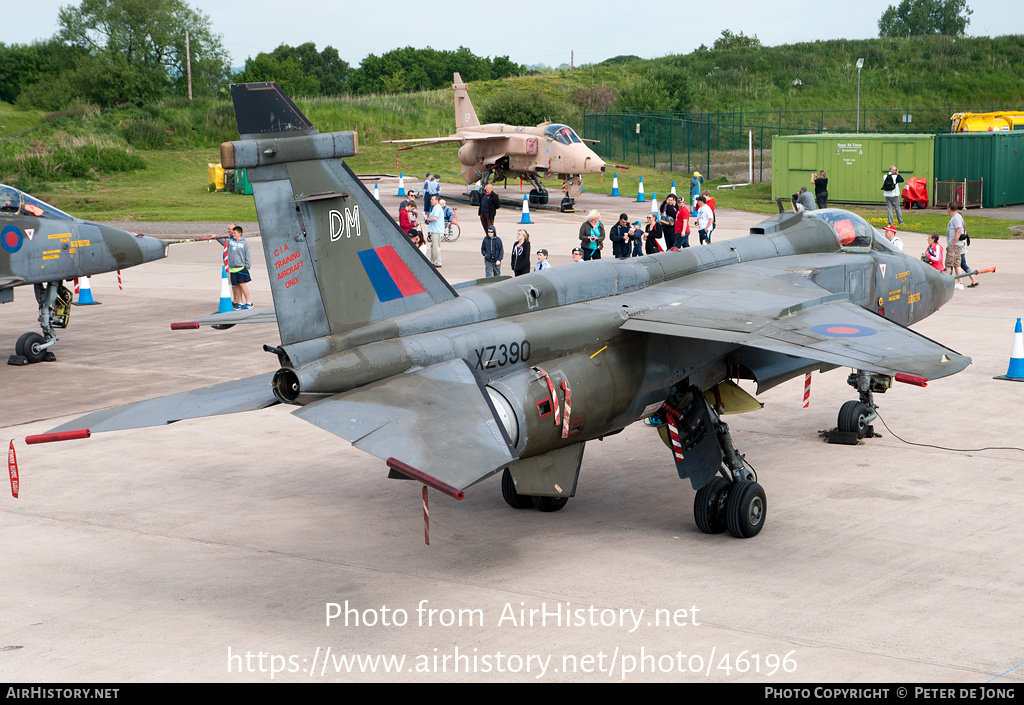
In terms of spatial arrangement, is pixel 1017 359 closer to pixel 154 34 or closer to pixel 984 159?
pixel 984 159

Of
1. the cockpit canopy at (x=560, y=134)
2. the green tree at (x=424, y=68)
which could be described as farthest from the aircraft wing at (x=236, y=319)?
the green tree at (x=424, y=68)

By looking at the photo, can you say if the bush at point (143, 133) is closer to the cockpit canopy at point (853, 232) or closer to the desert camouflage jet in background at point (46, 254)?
the desert camouflage jet in background at point (46, 254)

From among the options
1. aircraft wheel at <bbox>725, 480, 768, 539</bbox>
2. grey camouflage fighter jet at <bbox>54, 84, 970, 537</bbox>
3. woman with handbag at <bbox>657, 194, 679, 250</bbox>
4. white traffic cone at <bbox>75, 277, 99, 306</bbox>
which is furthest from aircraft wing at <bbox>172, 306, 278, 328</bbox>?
white traffic cone at <bbox>75, 277, 99, 306</bbox>

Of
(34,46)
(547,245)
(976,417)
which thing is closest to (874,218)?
(547,245)

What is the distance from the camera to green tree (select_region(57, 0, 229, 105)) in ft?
300

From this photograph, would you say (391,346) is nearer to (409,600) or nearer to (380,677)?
(409,600)

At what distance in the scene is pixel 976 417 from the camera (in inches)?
569

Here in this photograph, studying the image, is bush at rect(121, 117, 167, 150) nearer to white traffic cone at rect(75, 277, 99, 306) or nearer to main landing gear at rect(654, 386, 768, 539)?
white traffic cone at rect(75, 277, 99, 306)

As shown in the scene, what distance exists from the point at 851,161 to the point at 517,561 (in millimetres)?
35847

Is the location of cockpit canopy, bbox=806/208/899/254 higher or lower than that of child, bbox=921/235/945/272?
higher

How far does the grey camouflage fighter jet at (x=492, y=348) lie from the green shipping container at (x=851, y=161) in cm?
3170

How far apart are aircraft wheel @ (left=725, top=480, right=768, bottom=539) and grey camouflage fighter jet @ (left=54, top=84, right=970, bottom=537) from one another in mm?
20

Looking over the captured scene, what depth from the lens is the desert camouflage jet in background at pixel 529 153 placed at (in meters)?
41.0

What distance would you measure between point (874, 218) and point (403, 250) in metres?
30.7
